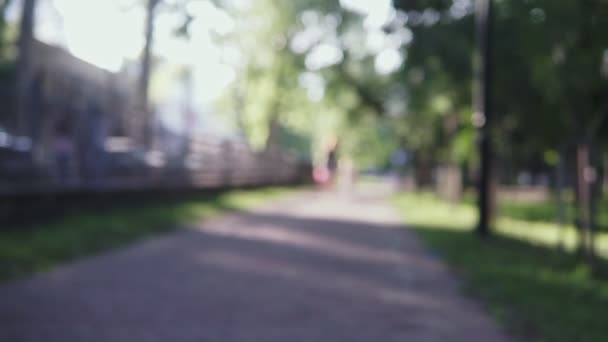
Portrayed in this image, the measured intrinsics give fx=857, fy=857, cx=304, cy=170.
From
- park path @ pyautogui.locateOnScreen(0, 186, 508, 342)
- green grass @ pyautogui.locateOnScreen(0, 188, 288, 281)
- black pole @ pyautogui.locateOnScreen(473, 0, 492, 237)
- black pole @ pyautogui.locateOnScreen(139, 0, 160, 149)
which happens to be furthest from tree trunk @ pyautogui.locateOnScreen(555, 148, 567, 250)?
black pole @ pyautogui.locateOnScreen(139, 0, 160, 149)

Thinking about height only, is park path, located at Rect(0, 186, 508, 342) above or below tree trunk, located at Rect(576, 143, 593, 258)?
below

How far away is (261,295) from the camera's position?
25.6 feet

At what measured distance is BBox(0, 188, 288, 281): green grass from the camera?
8898mm

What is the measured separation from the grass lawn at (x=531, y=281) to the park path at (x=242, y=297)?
11.3 inches

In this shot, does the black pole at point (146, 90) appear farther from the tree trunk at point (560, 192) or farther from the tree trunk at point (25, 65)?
the tree trunk at point (560, 192)

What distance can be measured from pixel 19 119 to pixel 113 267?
3198 mm

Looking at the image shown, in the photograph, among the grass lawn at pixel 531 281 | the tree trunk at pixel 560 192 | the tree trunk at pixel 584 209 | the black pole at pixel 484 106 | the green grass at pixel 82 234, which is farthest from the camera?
the black pole at pixel 484 106

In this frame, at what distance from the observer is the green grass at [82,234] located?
8.90 m

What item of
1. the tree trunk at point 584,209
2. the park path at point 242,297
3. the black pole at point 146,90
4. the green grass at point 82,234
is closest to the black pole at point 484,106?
the park path at point 242,297

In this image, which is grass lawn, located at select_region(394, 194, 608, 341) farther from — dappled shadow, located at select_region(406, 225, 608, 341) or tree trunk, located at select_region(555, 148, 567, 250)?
tree trunk, located at select_region(555, 148, 567, 250)

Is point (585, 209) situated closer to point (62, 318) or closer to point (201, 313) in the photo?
point (201, 313)

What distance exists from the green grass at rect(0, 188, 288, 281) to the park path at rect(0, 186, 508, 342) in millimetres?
291

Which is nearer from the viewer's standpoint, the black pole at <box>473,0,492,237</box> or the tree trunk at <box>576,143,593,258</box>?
the tree trunk at <box>576,143,593,258</box>

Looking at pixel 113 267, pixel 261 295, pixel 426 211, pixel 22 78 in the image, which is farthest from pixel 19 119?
pixel 426 211
